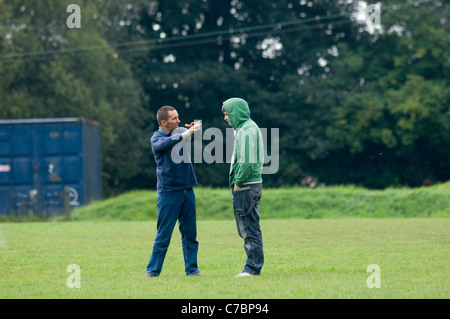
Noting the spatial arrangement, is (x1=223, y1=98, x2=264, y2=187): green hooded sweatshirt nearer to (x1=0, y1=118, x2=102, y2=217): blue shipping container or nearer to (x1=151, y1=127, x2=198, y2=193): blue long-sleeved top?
(x1=151, y1=127, x2=198, y2=193): blue long-sleeved top

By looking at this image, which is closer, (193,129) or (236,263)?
(193,129)

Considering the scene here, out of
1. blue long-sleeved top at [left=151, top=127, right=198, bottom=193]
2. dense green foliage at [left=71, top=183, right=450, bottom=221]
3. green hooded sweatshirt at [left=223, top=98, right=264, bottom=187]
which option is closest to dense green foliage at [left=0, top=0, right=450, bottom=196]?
dense green foliage at [left=71, top=183, right=450, bottom=221]

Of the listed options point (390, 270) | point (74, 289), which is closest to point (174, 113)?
point (74, 289)

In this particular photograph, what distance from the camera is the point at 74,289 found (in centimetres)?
771

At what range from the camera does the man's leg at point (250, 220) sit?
859cm

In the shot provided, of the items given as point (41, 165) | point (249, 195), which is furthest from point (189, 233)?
point (41, 165)

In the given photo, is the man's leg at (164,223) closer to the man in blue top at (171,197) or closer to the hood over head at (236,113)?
the man in blue top at (171,197)

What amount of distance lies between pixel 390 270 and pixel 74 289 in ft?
12.1

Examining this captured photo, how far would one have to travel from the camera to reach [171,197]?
8.77m

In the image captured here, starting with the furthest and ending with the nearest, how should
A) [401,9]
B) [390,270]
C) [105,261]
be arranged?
1. [401,9]
2. [105,261]
3. [390,270]

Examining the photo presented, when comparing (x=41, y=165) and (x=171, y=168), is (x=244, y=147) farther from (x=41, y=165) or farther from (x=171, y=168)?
(x=41, y=165)

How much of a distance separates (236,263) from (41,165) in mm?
15866

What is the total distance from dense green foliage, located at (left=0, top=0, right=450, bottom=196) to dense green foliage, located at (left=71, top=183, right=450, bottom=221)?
13.0 metres
